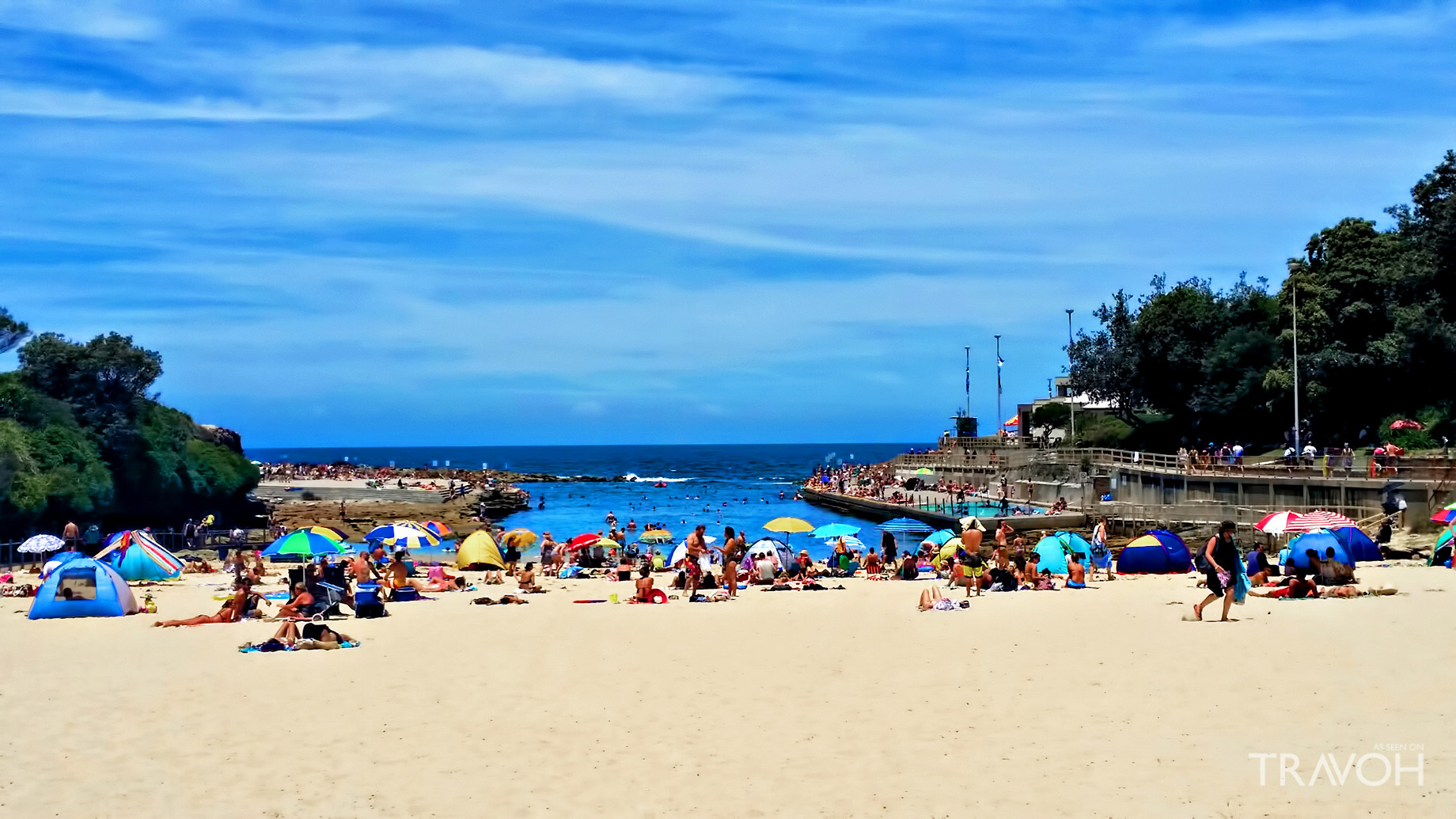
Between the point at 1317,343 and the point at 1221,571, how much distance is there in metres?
44.1

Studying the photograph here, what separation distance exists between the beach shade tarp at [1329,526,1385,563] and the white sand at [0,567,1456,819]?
874cm

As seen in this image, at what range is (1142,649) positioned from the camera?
53.7ft

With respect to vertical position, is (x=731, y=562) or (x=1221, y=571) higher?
(x=1221, y=571)

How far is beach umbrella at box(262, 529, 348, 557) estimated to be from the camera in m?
31.2

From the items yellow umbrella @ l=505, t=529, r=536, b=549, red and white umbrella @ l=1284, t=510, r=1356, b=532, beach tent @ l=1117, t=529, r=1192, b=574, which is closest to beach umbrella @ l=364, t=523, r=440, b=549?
yellow umbrella @ l=505, t=529, r=536, b=549

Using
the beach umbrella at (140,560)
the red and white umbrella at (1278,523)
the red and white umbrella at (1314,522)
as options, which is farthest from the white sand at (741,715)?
the beach umbrella at (140,560)

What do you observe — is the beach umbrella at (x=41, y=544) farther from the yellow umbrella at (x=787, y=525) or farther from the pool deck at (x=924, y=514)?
the pool deck at (x=924, y=514)

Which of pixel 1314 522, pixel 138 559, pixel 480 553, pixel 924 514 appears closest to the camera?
pixel 1314 522

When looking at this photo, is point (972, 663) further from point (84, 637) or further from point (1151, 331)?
point (1151, 331)

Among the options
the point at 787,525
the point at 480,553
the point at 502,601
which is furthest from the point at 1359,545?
the point at 480,553

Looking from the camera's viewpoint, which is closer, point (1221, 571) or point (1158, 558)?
point (1221, 571)

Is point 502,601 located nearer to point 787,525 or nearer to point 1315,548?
point 787,525

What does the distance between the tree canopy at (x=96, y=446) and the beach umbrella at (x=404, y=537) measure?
56.1 feet

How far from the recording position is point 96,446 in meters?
49.1
